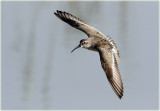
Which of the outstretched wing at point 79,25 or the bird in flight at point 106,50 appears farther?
the outstretched wing at point 79,25

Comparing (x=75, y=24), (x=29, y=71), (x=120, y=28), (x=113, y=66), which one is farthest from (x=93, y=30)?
(x=120, y=28)

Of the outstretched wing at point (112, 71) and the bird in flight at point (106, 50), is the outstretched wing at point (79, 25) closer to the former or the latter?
the bird in flight at point (106, 50)

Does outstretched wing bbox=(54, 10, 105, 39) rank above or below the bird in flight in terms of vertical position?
above

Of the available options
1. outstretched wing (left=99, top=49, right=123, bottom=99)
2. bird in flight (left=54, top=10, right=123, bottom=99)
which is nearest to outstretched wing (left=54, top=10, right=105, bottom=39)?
bird in flight (left=54, top=10, right=123, bottom=99)

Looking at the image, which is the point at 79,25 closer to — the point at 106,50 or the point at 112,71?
the point at 106,50

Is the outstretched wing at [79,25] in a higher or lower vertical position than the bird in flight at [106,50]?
higher

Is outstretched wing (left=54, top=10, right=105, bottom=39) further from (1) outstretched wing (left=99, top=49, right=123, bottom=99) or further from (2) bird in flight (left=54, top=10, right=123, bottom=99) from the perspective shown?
(1) outstretched wing (left=99, top=49, right=123, bottom=99)

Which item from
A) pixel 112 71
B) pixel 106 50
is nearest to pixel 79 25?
pixel 106 50

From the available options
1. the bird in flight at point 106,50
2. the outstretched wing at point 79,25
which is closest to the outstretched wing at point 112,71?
the bird in flight at point 106,50
